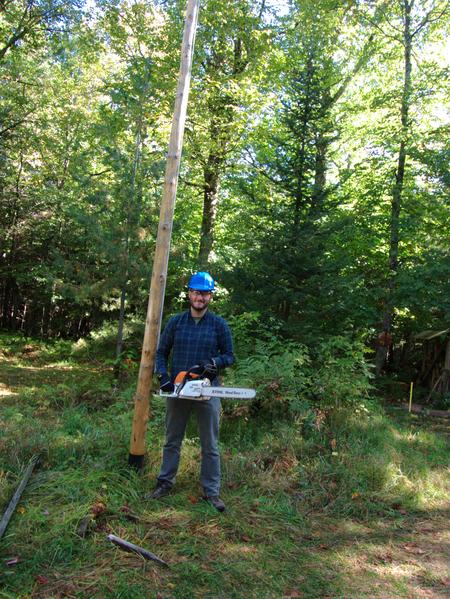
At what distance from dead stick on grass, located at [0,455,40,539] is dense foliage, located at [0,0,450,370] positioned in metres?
5.12

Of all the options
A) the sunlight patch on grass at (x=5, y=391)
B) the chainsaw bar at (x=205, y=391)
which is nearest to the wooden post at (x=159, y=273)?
the chainsaw bar at (x=205, y=391)

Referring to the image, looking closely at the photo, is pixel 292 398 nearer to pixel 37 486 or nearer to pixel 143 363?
pixel 143 363

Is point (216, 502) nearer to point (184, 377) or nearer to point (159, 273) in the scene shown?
point (184, 377)

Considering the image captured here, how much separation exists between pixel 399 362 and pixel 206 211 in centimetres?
1037

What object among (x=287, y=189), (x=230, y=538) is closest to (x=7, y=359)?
(x=287, y=189)

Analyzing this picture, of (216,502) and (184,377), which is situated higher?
(184,377)

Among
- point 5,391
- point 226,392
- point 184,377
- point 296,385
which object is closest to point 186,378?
point 184,377

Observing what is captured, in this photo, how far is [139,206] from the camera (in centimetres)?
1028

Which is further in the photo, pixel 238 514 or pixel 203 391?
pixel 238 514

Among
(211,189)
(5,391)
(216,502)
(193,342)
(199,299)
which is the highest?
(211,189)

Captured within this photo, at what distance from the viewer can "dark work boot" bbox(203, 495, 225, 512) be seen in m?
4.05

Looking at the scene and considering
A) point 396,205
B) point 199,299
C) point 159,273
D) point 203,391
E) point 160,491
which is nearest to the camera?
point 203,391

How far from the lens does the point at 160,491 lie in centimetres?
418

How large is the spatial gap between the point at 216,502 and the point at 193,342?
1.46 metres
